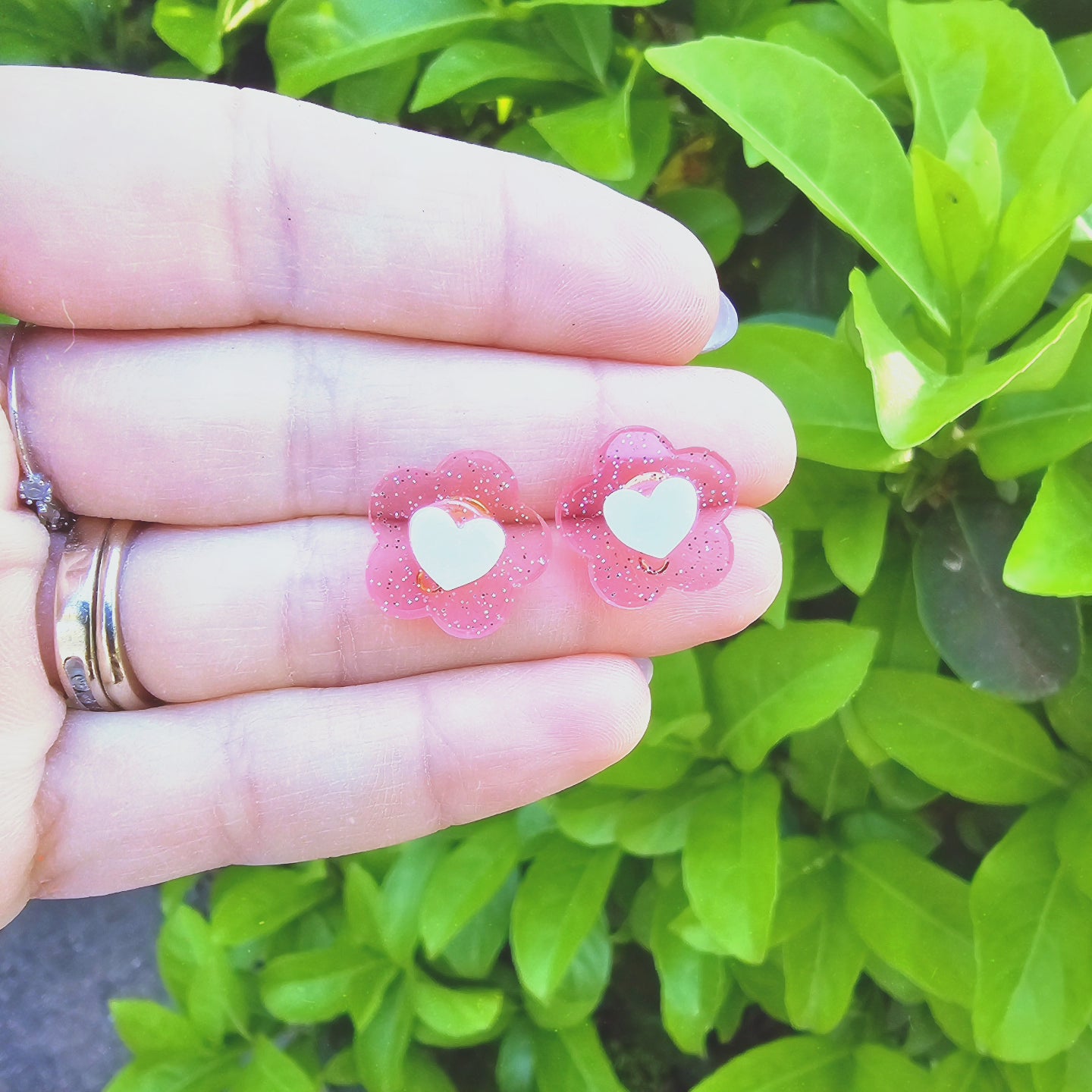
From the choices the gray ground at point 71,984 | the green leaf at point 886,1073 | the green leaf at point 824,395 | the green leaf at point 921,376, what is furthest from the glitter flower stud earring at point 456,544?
the gray ground at point 71,984

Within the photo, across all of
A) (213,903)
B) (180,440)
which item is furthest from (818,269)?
(213,903)

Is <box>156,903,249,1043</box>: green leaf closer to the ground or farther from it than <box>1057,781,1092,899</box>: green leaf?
closer to the ground

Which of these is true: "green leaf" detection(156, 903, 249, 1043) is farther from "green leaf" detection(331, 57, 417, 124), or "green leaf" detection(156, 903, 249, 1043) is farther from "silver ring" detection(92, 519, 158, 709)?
"green leaf" detection(331, 57, 417, 124)

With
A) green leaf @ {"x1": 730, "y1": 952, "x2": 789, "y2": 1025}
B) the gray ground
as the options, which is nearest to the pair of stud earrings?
green leaf @ {"x1": 730, "y1": 952, "x2": 789, "y2": 1025}

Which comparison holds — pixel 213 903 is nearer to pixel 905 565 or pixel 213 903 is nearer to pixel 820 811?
pixel 820 811

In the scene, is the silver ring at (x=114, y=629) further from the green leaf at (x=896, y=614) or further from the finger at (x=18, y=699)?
the green leaf at (x=896, y=614)
